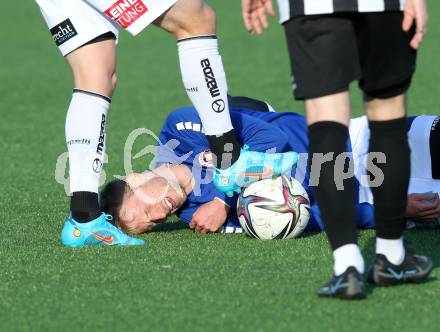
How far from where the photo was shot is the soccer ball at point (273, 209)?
5223mm

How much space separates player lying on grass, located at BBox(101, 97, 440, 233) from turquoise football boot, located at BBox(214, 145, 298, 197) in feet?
0.34

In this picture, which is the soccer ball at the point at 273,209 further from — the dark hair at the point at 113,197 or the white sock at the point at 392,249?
the white sock at the point at 392,249

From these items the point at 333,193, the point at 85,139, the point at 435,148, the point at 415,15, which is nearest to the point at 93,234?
the point at 85,139

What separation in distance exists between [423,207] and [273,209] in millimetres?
759

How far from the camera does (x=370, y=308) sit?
12.7ft

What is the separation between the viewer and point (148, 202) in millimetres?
5473

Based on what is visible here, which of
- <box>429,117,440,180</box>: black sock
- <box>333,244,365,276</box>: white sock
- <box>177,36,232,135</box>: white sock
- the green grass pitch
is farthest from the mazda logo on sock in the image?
<box>333,244,365,276</box>: white sock

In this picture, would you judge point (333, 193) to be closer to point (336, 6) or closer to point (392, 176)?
point (392, 176)

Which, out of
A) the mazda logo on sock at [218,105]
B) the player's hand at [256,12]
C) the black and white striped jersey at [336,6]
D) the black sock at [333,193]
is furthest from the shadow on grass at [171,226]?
the black and white striped jersey at [336,6]

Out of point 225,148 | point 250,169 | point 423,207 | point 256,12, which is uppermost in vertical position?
point 256,12

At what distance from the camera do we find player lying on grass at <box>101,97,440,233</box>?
5445 mm

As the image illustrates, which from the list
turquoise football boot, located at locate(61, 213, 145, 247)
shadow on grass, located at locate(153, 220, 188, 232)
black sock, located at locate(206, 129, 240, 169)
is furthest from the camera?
shadow on grass, located at locate(153, 220, 188, 232)

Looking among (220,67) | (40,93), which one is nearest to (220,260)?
(220,67)

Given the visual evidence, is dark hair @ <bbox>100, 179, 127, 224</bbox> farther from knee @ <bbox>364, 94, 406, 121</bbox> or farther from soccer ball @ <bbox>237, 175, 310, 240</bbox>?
knee @ <bbox>364, 94, 406, 121</bbox>
